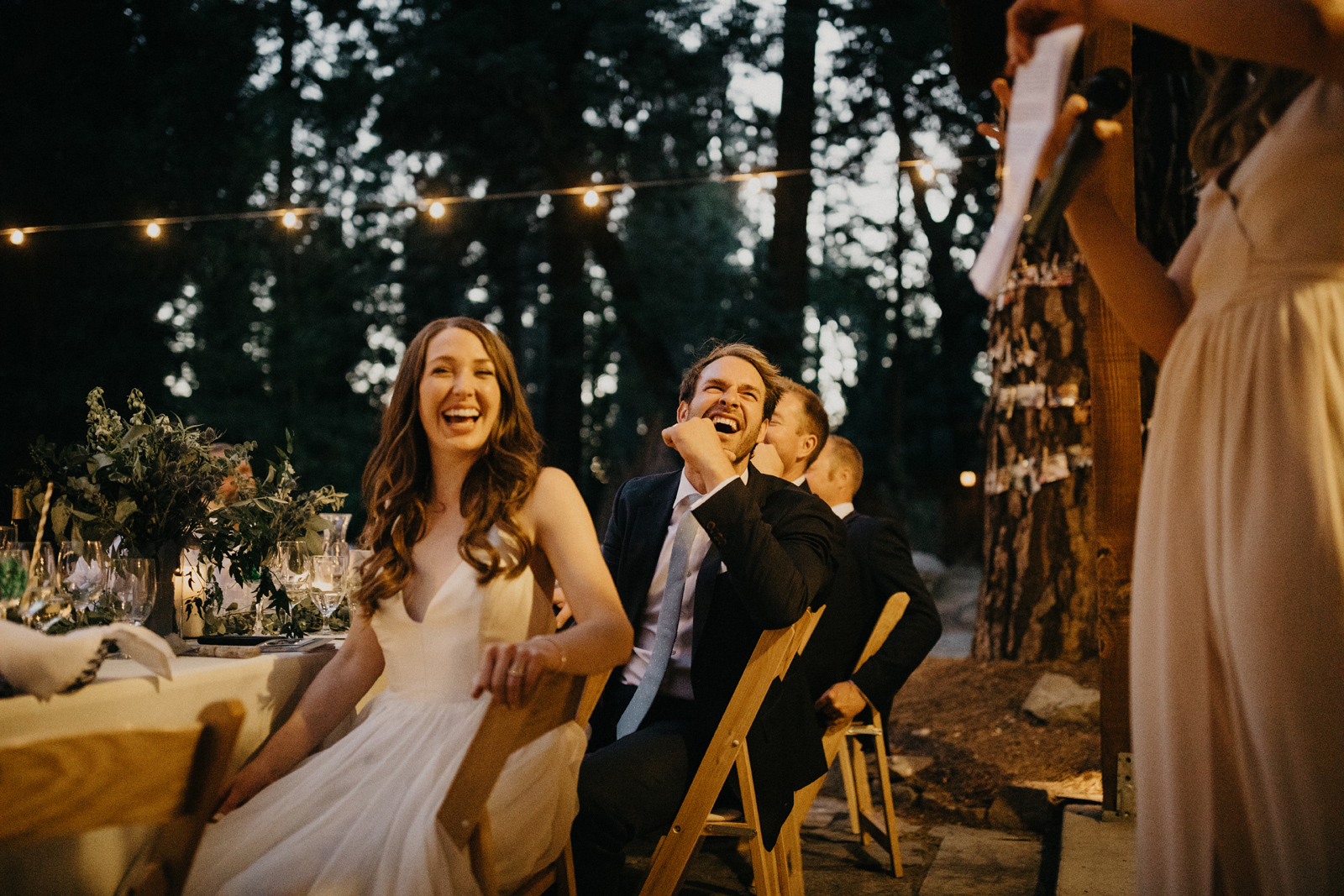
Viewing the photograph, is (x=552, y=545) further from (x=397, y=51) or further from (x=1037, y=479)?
(x=397, y=51)

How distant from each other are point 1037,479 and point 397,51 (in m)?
9.22

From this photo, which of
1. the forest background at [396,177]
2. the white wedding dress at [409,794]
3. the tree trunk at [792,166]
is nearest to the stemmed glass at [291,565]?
the white wedding dress at [409,794]

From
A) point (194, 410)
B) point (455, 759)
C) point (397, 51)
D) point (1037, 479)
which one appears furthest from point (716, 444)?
point (194, 410)

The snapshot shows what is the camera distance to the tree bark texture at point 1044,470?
17.1 feet

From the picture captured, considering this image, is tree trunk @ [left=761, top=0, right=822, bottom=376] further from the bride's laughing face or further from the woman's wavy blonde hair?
the woman's wavy blonde hair

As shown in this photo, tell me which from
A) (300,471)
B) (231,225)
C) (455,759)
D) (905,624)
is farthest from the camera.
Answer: (231,225)

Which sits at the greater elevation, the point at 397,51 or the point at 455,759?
the point at 397,51

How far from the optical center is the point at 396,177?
12.9 m

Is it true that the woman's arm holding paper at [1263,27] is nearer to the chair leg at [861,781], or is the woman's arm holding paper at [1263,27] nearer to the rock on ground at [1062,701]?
the chair leg at [861,781]

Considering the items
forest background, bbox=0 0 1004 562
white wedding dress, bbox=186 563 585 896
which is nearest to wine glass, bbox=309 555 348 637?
Answer: white wedding dress, bbox=186 563 585 896

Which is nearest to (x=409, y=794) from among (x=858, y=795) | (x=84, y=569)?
(x=84, y=569)

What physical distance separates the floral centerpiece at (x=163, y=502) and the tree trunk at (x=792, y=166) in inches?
331

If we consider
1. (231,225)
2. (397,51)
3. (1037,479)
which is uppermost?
(397,51)

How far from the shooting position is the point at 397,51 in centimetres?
1157
